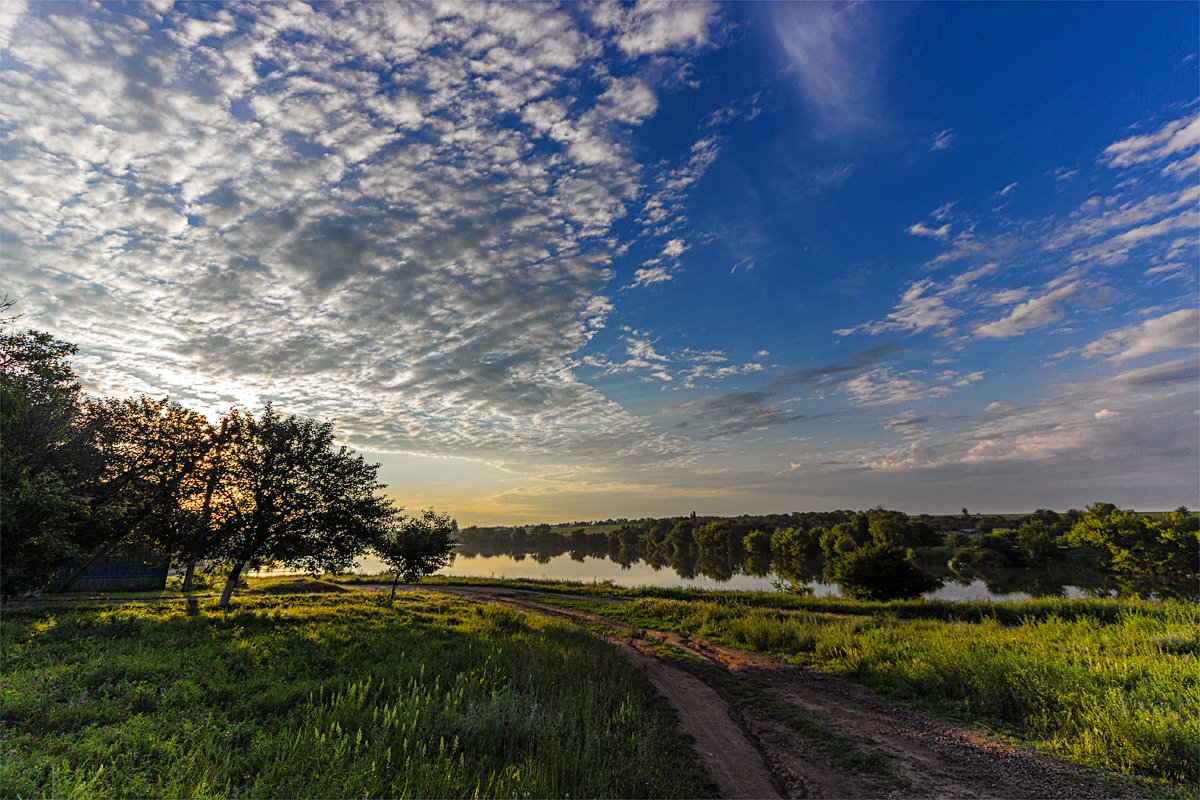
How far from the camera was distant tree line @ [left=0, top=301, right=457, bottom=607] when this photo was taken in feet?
49.3

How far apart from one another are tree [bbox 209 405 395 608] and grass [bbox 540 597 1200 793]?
71.3 feet

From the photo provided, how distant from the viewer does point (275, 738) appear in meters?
7.11

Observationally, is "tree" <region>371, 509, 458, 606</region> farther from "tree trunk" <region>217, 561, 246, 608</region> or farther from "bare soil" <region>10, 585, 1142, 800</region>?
"bare soil" <region>10, 585, 1142, 800</region>

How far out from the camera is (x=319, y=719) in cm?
762

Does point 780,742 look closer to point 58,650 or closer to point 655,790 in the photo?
point 655,790

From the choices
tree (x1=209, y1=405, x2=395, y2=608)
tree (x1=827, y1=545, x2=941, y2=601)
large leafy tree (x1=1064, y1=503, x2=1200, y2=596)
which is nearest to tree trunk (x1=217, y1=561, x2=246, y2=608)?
tree (x1=209, y1=405, x2=395, y2=608)

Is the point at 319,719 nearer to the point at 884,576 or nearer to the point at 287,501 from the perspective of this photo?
the point at 287,501

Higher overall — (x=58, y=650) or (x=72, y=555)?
(x=72, y=555)

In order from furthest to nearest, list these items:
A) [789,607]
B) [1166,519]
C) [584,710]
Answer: [1166,519]
[789,607]
[584,710]

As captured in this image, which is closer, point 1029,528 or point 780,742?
point 780,742

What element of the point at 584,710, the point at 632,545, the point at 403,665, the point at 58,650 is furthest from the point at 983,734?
the point at 632,545

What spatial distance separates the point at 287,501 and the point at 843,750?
92.9 ft

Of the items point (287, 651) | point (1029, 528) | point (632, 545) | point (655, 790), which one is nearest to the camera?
point (655, 790)

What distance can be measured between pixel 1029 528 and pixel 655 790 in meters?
99.1
